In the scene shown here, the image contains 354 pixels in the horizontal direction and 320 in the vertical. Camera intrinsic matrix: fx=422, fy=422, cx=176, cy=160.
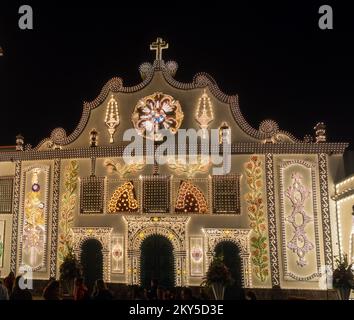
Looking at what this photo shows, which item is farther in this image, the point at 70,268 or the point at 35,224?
the point at 35,224

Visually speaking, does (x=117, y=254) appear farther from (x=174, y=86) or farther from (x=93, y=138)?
(x=174, y=86)

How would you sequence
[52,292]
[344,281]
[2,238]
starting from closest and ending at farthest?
1. [52,292]
2. [344,281]
3. [2,238]

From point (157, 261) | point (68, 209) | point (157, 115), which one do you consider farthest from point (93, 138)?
point (157, 261)

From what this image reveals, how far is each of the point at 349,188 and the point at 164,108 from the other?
8.14 metres

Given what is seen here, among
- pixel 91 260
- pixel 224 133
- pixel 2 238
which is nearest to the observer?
pixel 224 133

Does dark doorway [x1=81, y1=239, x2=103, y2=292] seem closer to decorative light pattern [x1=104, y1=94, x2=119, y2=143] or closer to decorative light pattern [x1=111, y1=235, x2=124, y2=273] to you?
decorative light pattern [x1=111, y1=235, x2=124, y2=273]

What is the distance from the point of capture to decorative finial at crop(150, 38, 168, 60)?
62.0ft

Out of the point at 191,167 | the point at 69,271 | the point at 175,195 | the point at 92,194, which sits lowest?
the point at 69,271

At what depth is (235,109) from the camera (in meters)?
18.0

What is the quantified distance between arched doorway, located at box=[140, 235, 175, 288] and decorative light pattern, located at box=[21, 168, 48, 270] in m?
4.44

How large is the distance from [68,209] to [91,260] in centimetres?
240

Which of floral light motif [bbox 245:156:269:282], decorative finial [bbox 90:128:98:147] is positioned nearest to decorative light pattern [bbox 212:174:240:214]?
floral light motif [bbox 245:156:269:282]

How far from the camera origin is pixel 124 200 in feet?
58.7
